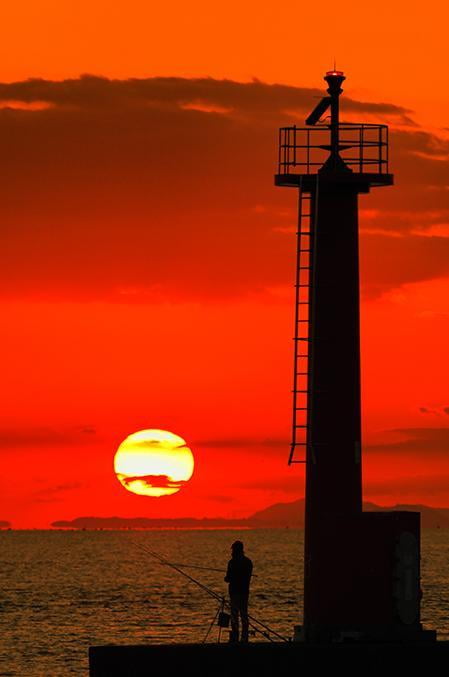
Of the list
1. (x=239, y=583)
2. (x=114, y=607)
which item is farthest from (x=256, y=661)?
(x=114, y=607)

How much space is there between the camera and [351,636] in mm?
30766

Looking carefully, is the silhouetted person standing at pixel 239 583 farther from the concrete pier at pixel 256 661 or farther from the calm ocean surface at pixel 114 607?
the calm ocean surface at pixel 114 607

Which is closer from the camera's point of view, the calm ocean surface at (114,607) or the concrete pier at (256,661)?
the concrete pier at (256,661)

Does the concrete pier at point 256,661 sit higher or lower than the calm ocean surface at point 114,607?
lower

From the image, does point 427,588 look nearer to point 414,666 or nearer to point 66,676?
point 66,676

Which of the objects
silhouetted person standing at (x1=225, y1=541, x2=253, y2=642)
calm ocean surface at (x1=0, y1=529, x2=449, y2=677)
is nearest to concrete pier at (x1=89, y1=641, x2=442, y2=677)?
silhouetted person standing at (x1=225, y1=541, x2=253, y2=642)

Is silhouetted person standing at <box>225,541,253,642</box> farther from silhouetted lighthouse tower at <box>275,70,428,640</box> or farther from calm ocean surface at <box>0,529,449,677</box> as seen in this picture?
calm ocean surface at <box>0,529,449,677</box>

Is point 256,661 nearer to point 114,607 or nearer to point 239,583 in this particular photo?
point 239,583

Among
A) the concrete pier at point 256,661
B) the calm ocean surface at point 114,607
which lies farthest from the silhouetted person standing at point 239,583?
the calm ocean surface at point 114,607

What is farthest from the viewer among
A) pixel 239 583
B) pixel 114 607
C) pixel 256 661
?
pixel 114 607

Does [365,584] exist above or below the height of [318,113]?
below

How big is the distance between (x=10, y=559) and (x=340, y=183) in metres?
142

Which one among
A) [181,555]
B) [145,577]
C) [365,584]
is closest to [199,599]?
[145,577]

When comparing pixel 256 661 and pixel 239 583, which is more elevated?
pixel 239 583
